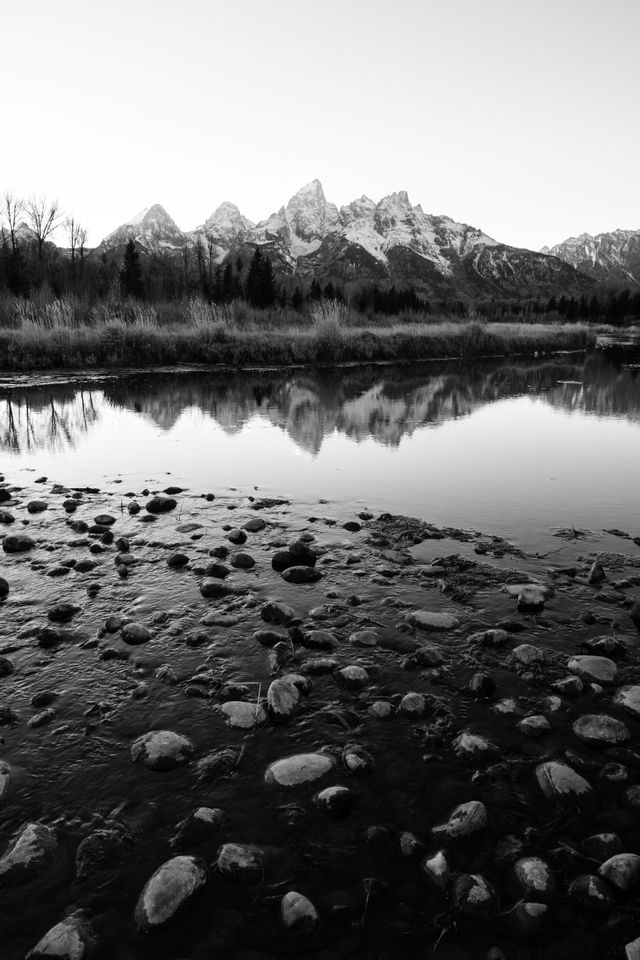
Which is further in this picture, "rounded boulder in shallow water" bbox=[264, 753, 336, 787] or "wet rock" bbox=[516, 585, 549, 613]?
"wet rock" bbox=[516, 585, 549, 613]

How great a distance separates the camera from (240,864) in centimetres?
269

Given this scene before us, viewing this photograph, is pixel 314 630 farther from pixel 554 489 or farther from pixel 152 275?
pixel 152 275

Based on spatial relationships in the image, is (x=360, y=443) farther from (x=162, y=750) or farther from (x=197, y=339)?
(x=197, y=339)

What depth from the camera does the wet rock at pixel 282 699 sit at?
381 centimetres

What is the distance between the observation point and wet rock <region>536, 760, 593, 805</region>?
10.3 ft

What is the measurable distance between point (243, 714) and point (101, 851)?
1.19 m

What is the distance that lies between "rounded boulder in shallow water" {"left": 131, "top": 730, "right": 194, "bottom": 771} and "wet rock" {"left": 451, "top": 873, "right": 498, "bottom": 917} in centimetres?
170

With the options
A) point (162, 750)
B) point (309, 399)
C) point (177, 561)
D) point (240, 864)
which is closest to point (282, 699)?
→ point (162, 750)

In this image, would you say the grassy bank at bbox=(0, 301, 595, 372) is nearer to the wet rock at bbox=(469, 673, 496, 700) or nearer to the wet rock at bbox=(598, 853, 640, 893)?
the wet rock at bbox=(469, 673, 496, 700)

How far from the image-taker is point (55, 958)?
2.27m

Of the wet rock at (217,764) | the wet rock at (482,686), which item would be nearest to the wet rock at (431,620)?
the wet rock at (482,686)

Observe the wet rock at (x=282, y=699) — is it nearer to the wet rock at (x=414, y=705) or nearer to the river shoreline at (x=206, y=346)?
the wet rock at (x=414, y=705)

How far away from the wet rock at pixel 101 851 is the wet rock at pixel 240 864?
0.50 m

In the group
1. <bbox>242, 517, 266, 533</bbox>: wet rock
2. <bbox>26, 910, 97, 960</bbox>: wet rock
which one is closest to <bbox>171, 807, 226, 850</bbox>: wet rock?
<bbox>26, 910, 97, 960</bbox>: wet rock
